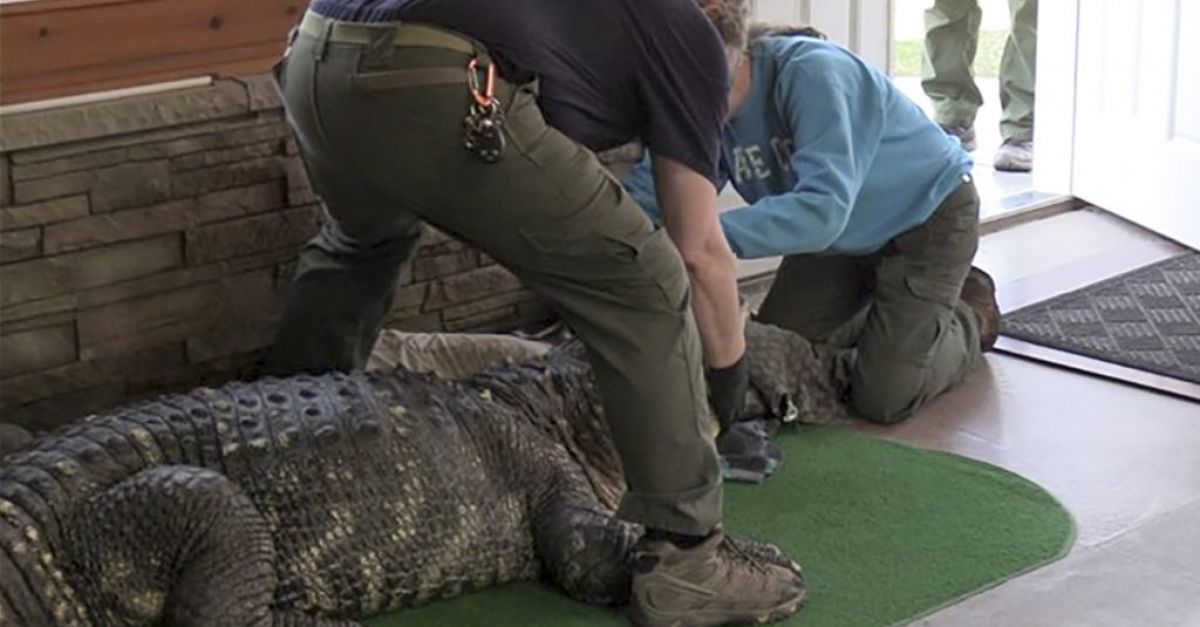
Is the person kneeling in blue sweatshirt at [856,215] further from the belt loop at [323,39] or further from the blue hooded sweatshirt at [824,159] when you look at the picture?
the belt loop at [323,39]

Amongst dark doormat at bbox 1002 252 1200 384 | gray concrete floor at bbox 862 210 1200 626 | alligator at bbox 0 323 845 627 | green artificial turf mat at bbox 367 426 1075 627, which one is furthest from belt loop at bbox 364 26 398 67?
dark doormat at bbox 1002 252 1200 384

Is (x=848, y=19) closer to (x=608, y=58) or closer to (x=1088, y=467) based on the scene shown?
(x=1088, y=467)

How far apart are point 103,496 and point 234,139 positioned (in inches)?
40.6

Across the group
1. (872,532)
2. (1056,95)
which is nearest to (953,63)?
(1056,95)

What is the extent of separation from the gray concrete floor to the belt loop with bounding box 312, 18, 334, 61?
126cm

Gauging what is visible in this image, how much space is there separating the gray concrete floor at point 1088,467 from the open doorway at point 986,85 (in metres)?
0.64

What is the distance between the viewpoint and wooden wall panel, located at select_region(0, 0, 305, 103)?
10.5 feet

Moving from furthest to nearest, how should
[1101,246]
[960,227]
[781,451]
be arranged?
[1101,246] → [960,227] → [781,451]

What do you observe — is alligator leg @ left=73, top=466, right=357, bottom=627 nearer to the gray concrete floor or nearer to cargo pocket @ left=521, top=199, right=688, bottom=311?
cargo pocket @ left=521, top=199, right=688, bottom=311

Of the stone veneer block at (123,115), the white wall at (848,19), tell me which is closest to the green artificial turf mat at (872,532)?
the stone veneer block at (123,115)

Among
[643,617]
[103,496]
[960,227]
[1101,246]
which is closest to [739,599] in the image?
[643,617]

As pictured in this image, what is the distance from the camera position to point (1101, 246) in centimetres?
483

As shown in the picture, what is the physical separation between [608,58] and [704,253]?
0.38 meters

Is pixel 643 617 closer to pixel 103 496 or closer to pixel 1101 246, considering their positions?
pixel 103 496
